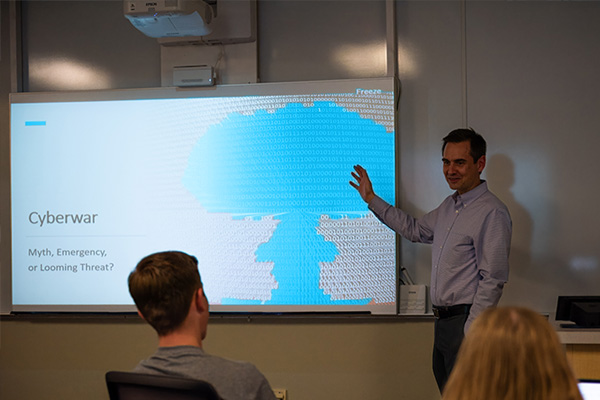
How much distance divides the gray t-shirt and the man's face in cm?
184

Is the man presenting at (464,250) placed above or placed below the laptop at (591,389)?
above

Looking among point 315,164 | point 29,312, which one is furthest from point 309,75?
point 29,312

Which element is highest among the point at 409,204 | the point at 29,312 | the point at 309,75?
the point at 309,75

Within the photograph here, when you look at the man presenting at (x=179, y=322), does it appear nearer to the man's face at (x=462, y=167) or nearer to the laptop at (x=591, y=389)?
the laptop at (x=591, y=389)

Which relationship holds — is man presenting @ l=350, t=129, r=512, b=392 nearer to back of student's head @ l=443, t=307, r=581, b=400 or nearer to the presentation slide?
the presentation slide

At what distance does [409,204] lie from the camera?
3.63 m

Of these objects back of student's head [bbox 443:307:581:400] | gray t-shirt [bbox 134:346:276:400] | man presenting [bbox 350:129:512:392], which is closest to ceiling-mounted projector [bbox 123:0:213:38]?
man presenting [bbox 350:129:512:392]

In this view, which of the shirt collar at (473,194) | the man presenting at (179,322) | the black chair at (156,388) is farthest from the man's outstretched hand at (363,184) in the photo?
the black chair at (156,388)

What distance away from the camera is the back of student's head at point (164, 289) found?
1647mm

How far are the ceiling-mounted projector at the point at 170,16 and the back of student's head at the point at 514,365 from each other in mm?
2718

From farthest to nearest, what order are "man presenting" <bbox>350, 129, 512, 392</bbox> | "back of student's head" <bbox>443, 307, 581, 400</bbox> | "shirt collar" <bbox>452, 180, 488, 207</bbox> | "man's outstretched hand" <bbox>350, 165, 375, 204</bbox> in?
"man's outstretched hand" <bbox>350, 165, 375, 204</bbox> → "shirt collar" <bbox>452, 180, 488, 207</bbox> → "man presenting" <bbox>350, 129, 512, 392</bbox> → "back of student's head" <bbox>443, 307, 581, 400</bbox>

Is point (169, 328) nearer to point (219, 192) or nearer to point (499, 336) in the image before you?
point (499, 336)

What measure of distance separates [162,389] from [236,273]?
2.13 m

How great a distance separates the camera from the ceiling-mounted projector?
3.26 meters
